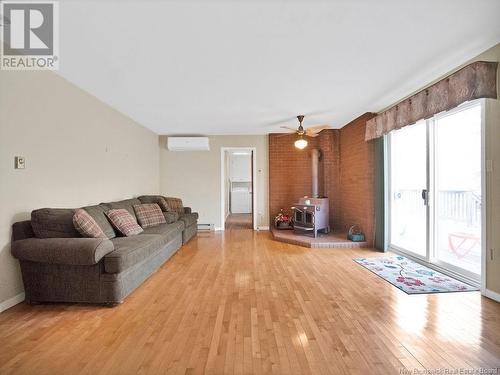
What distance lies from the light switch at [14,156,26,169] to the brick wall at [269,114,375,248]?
4.61 m

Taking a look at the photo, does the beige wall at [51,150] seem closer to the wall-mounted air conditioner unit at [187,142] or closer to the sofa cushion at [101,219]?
the sofa cushion at [101,219]

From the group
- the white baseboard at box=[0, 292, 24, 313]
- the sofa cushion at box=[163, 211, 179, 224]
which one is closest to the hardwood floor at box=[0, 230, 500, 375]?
the white baseboard at box=[0, 292, 24, 313]

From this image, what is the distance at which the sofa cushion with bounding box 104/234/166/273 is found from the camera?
2250 mm

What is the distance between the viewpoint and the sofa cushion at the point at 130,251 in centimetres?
225

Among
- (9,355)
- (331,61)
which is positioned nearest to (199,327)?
(9,355)

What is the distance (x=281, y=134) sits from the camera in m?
6.12

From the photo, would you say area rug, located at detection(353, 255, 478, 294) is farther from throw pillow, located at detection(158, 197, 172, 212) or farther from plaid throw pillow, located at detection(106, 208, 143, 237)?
throw pillow, located at detection(158, 197, 172, 212)

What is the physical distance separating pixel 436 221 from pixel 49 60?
4.91m

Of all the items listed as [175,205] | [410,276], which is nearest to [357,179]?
[410,276]

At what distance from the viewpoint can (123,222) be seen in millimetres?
3316

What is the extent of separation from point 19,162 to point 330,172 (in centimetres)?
537

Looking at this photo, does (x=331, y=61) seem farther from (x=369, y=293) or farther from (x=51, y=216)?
(x=51, y=216)

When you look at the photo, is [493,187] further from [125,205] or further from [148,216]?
[125,205]

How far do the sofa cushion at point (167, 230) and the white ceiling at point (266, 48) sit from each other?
1944 mm
